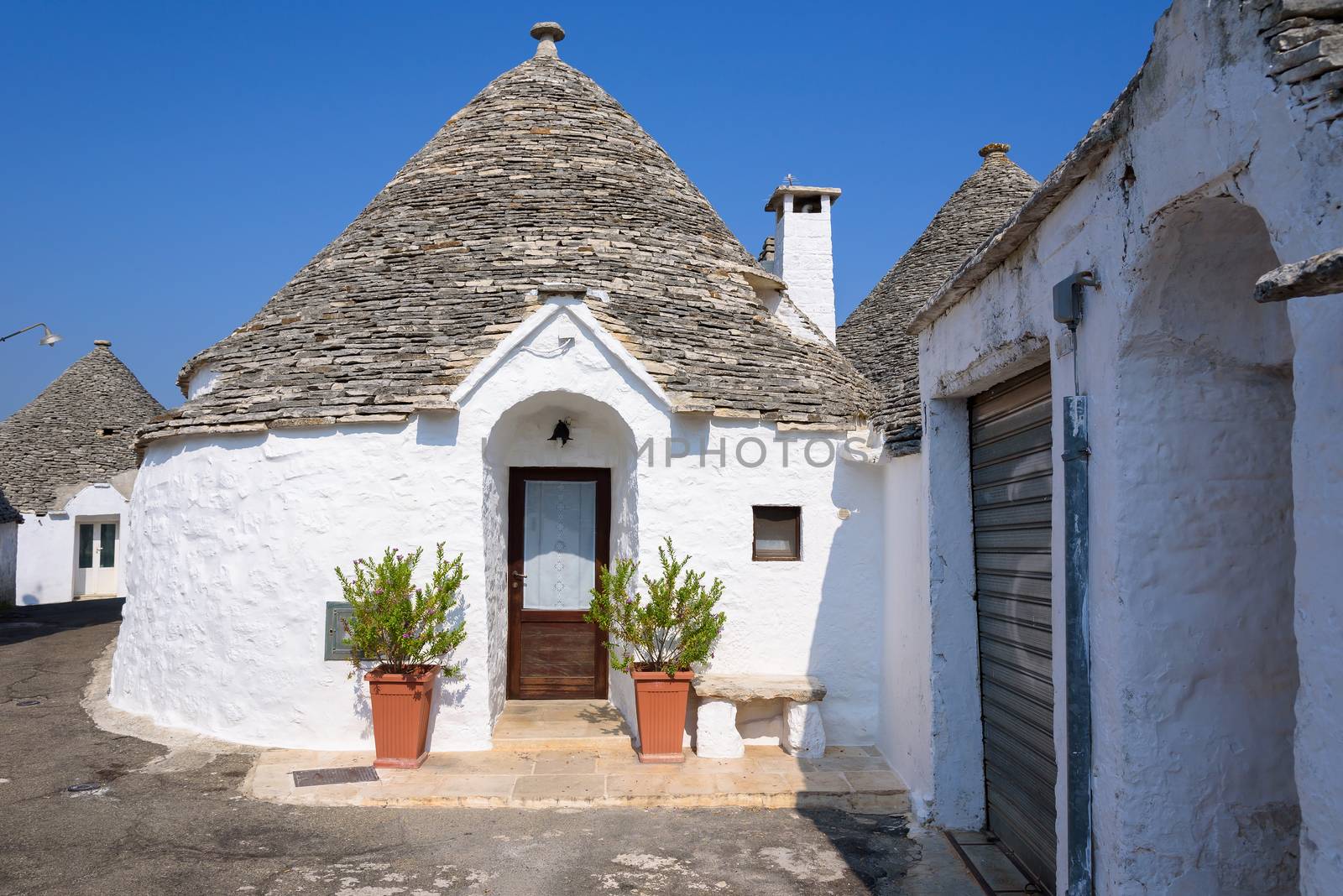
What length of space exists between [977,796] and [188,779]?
5.28m

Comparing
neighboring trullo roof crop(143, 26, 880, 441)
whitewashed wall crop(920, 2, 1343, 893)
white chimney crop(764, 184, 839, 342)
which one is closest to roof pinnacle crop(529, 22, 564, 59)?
neighboring trullo roof crop(143, 26, 880, 441)

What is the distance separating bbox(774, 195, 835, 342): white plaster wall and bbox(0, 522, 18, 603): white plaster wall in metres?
17.2

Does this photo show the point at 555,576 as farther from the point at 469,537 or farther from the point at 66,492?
the point at 66,492

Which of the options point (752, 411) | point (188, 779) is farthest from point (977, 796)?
point (188, 779)

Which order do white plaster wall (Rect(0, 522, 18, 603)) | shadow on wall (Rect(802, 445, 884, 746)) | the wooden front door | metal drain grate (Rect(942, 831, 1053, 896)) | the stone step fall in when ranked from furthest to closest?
white plaster wall (Rect(0, 522, 18, 603)) < the wooden front door < shadow on wall (Rect(802, 445, 884, 746)) < the stone step < metal drain grate (Rect(942, 831, 1053, 896))

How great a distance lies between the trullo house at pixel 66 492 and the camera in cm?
2031

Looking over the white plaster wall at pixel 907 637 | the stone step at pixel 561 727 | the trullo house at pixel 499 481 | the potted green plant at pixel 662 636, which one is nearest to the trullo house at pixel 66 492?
the trullo house at pixel 499 481

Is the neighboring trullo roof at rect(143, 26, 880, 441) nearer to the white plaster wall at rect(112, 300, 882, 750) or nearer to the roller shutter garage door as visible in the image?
the white plaster wall at rect(112, 300, 882, 750)

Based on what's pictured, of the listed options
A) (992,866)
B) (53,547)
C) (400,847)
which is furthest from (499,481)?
(53,547)

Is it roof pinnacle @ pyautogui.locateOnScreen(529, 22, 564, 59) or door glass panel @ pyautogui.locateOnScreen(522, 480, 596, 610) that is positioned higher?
roof pinnacle @ pyautogui.locateOnScreen(529, 22, 564, 59)

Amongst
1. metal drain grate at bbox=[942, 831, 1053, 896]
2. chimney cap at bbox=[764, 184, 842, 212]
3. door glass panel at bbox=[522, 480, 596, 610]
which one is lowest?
metal drain grate at bbox=[942, 831, 1053, 896]

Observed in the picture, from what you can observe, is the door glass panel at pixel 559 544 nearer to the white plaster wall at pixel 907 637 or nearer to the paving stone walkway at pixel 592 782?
the paving stone walkway at pixel 592 782

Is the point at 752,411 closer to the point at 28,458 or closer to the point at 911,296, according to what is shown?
the point at 911,296

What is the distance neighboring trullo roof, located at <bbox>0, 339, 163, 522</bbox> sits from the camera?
68.0ft
